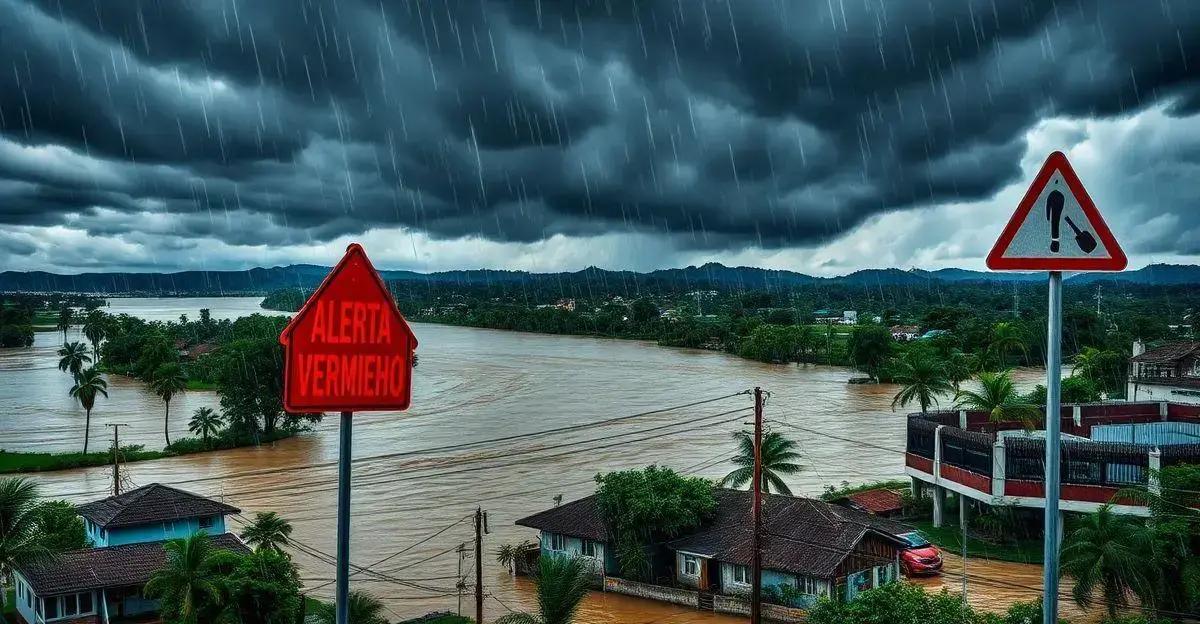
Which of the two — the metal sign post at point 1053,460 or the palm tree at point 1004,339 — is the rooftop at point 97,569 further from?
the palm tree at point 1004,339

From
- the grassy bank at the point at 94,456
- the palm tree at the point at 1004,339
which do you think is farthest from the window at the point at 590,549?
the palm tree at the point at 1004,339

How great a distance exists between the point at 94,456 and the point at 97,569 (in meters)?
26.1

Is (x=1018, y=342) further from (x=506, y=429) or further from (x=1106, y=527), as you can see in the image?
(x=1106, y=527)

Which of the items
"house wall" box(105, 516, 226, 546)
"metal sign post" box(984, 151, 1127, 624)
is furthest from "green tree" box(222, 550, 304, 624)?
"metal sign post" box(984, 151, 1127, 624)

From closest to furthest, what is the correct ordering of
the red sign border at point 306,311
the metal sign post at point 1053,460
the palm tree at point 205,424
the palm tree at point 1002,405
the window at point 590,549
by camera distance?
the red sign border at point 306,311
the metal sign post at point 1053,460
the window at point 590,549
the palm tree at point 1002,405
the palm tree at point 205,424

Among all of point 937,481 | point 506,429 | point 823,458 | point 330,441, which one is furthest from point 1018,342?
point 330,441

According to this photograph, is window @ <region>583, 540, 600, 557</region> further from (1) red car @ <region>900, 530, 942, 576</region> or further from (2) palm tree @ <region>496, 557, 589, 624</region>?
(2) palm tree @ <region>496, 557, 589, 624</region>

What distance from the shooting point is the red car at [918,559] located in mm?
22812

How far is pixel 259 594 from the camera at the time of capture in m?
16.3

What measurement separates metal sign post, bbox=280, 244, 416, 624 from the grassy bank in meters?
44.2

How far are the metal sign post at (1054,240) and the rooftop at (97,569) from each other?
18.4 metres

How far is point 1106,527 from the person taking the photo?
56.6 ft

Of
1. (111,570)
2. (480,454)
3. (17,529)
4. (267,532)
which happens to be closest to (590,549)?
(267,532)

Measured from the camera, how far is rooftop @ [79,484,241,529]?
22797 mm
